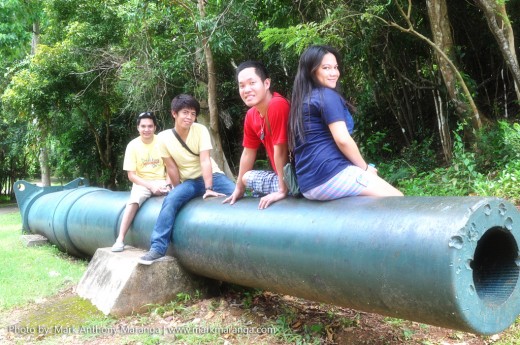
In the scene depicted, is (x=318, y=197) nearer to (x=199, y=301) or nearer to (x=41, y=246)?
(x=199, y=301)

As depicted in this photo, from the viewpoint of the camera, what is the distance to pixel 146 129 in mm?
5039

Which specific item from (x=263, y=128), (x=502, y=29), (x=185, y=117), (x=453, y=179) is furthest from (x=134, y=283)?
(x=502, y=29)

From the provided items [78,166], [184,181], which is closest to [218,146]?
[184,181]

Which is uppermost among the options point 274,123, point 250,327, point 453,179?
point 274,123

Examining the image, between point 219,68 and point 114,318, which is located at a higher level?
point 219,68

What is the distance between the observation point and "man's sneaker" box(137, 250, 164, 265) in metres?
3.85

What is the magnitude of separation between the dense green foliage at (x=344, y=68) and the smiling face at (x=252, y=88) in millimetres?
2795

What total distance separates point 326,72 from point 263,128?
0.62 meters

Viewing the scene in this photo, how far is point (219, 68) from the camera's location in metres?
10.4

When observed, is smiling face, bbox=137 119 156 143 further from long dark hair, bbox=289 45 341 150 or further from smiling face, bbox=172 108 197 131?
long dark hair, bbox=289 45 341 150

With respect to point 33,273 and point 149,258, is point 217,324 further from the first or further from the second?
point 33,273

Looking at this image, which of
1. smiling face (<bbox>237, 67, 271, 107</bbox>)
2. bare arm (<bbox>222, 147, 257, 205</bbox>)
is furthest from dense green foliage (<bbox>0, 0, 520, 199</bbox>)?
smiling face (<bbox>237, 67, 271, 107</bbox>)

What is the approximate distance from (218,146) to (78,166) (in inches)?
378

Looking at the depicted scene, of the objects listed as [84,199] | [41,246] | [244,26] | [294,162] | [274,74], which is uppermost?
[244,26]
